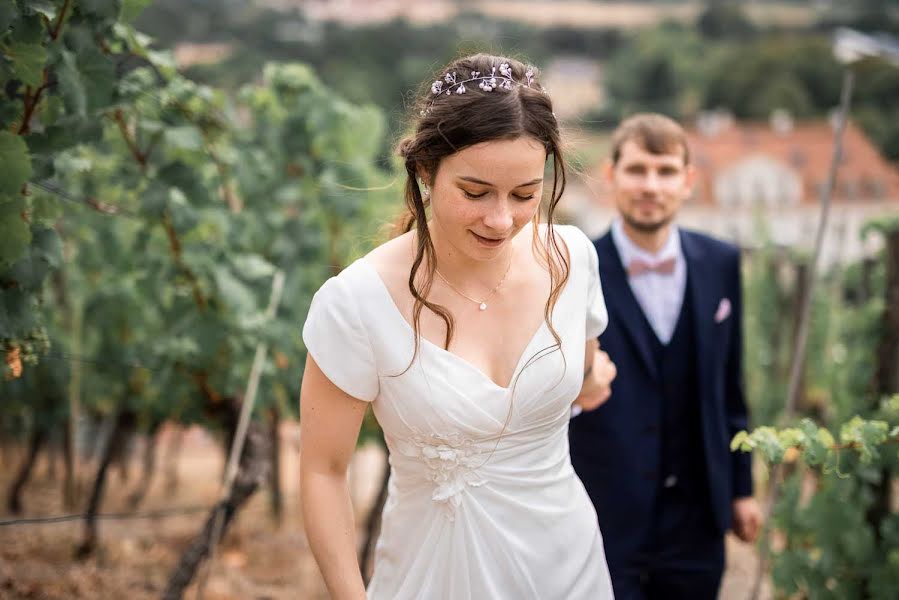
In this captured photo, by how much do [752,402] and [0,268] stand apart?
6014 mm

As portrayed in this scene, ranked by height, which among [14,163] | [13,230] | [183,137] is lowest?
[13,230]

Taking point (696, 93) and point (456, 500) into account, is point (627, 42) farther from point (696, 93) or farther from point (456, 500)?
point (456, 500)

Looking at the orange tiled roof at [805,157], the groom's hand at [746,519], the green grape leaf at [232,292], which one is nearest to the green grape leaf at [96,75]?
the green grape leaf at [232,292]

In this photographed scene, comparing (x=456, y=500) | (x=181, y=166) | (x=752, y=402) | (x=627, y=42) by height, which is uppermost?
(x=627, y=42)

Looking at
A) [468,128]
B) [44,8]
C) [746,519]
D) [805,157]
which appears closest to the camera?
[468,128]

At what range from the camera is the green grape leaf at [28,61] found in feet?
5.81

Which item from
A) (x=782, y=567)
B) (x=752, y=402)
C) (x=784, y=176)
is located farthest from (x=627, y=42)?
(x=782, y=567)

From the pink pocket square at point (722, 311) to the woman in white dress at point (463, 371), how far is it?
A: 3.52ft

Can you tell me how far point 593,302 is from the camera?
198cm

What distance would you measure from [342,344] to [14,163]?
2.34 ft

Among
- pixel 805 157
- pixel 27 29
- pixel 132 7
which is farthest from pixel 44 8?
pixel 805 157

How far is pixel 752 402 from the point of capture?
7.02 meters

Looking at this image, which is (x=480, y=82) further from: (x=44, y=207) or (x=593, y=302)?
(x=44, y=207)

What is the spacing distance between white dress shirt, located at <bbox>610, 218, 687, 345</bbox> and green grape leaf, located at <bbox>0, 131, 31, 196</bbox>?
1.69 metres
